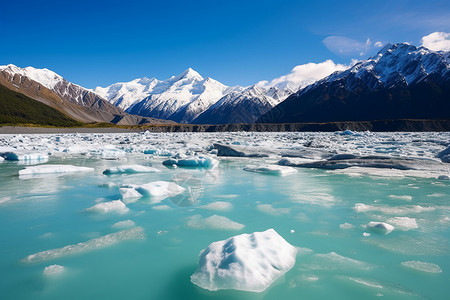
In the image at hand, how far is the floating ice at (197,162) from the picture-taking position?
10320 millimetres

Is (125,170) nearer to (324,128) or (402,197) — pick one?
(402,197)

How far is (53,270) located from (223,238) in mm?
1841

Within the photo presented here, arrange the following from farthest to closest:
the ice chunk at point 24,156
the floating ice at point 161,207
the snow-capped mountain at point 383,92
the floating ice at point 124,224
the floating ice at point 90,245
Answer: the snow-capped mountain at point 383,92, the ice chunk at point 24,156, the floating ice at point 161,207, the floating ice at point 124,224, the floating ice at point 90,245

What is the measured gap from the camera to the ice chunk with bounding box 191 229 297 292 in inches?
90.7

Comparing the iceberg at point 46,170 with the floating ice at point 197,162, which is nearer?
the iceberg at point 46,170

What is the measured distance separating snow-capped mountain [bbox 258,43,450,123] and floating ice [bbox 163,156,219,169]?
117 m

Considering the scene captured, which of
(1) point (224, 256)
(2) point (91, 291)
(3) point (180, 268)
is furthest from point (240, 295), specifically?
(2) point (91, 291)

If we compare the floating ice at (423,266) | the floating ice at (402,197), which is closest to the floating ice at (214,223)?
the floating ice at (423,266)

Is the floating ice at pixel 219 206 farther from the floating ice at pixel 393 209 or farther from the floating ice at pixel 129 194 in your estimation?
the floating ice at pixel 393 209

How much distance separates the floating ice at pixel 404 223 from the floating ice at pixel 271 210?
1540 millimetres

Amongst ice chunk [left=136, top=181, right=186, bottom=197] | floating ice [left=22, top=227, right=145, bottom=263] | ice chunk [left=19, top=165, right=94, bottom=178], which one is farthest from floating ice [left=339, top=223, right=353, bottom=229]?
ice chunk [left=19, top=165, right=94, bottom=178]

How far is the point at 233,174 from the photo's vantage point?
862 centimetres

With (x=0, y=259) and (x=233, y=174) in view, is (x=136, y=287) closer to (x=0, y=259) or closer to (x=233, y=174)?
(x=0, y=259)

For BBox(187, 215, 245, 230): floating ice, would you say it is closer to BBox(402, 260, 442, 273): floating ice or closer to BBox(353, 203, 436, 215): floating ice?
BBox(402, 260, 442, 273): floating ice
